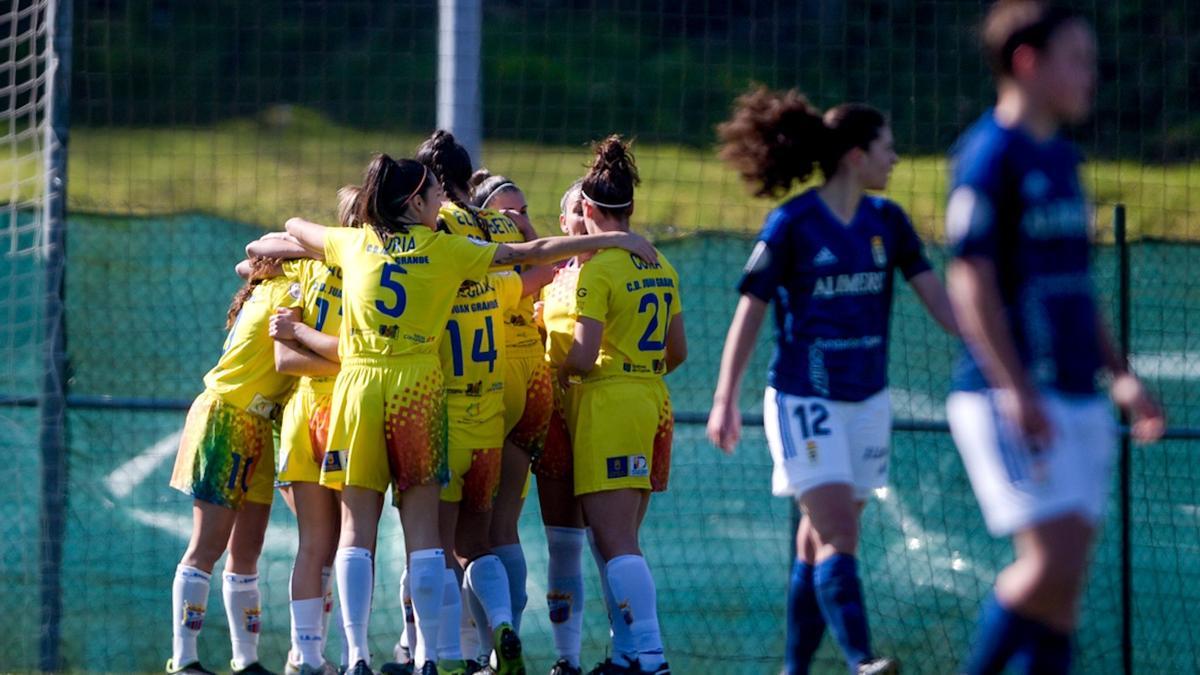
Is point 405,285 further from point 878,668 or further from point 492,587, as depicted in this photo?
point 878,668

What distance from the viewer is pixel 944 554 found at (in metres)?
7.25

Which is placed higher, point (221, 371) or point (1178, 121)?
point (1178, 121)

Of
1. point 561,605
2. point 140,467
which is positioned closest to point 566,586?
point 561,605

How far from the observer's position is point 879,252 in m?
4.84

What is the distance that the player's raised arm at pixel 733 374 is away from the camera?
4516mm

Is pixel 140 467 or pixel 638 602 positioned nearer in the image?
pixel 638 602

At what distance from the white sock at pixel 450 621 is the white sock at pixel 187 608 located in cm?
94

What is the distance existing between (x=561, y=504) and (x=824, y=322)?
5.31 ft

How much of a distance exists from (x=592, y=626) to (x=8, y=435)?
2780 millimetres

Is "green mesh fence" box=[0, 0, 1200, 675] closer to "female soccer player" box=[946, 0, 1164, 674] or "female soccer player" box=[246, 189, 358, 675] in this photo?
"female soccer player" box=[246, 189, 358, 675]

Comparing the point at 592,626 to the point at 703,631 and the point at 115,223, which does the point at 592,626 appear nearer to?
the point at 703,631

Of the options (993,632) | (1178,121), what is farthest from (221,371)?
(1178,121)

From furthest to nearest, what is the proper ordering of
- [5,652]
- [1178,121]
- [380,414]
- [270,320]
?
[1178,121], [5,652], [270,320], [380,414]

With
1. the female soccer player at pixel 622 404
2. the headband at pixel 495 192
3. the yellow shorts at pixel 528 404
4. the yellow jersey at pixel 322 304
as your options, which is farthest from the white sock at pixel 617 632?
the headband at pixel 495 192
